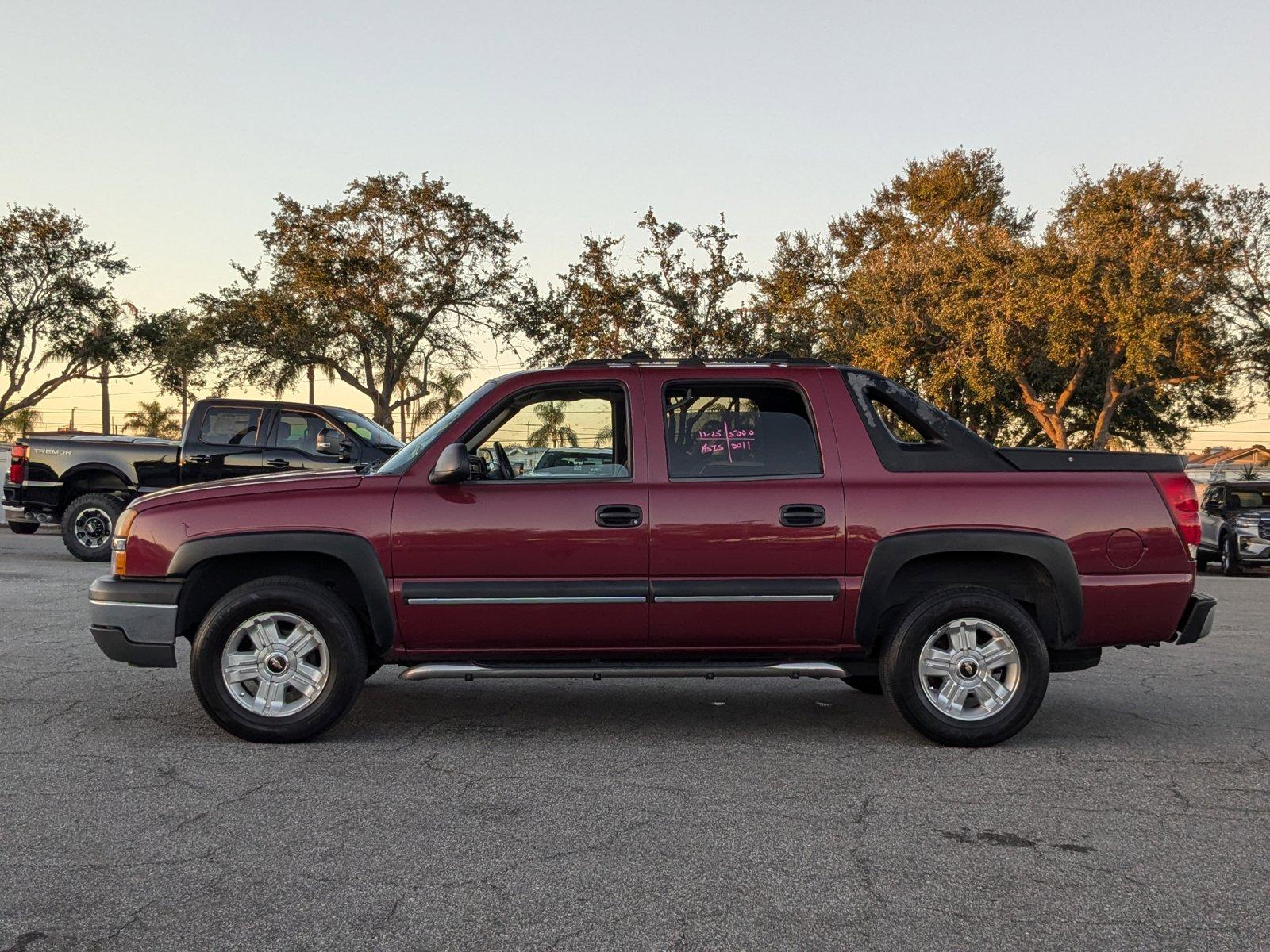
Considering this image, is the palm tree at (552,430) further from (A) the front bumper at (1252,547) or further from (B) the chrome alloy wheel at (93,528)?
(A) the front bumper at (1252,547)

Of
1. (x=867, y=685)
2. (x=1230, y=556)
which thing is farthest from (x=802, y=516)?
(x=1230, y=556)

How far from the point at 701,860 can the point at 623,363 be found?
9.50ft

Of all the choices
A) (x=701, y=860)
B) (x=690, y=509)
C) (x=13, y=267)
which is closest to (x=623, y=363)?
(x=690, y=509)

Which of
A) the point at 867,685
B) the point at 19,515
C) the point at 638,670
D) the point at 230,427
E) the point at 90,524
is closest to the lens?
the point at 638,670

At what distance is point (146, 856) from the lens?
169 inches

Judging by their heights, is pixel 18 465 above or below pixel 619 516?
above

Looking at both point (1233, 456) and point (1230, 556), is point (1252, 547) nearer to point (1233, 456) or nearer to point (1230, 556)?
point (1230, 556)

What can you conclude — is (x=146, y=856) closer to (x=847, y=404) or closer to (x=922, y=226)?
(x=847, y=404)

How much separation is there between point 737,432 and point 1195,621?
95.0 inches

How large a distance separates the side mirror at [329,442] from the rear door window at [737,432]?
7.17m

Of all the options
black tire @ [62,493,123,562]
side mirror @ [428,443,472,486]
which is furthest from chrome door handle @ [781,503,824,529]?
black tire @ [62,493,123,562]

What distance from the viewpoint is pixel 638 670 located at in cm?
604

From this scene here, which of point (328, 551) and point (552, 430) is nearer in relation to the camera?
point (328, 551)

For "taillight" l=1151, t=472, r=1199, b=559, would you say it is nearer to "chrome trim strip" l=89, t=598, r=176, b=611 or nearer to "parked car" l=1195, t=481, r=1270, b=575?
"chrome trim strip" l=89, t=598, r=176, b=611
